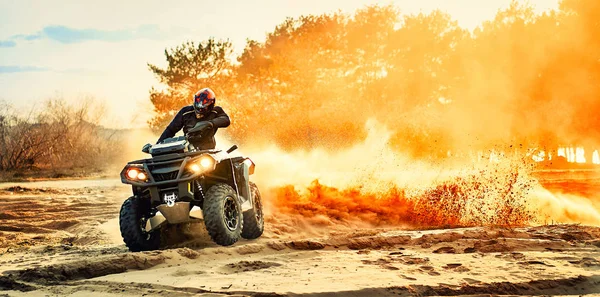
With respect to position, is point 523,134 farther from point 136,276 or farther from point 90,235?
point 136,276

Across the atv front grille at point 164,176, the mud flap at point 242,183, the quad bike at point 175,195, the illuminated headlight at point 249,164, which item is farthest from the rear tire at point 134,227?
the illuminated headlight at point 249,164

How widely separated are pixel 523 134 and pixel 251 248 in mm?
41240

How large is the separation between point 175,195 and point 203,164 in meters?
0.61

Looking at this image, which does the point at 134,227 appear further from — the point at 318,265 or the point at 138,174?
the point at 318,265

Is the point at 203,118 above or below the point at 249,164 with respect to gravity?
above

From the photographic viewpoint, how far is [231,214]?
36.1 ft

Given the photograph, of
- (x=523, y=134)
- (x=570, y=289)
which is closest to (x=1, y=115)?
(x=523, y=134)

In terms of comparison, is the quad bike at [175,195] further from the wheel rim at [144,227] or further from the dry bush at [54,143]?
the dry bush at [54,143]

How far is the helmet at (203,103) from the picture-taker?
447 inches

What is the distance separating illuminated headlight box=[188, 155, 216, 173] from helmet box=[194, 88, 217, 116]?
1.01 metres

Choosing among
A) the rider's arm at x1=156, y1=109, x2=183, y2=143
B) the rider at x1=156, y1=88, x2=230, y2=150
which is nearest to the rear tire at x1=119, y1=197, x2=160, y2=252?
the rider at x1=156, y1=88, x2=230, y2=150

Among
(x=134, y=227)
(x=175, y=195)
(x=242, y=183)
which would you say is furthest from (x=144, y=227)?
(x=242, y=183)

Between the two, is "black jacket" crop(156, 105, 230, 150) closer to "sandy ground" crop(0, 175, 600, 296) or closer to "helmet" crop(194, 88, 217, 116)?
"helmet" crop(194, 88, 217, 116)

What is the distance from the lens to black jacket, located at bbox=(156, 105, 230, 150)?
1130cm
